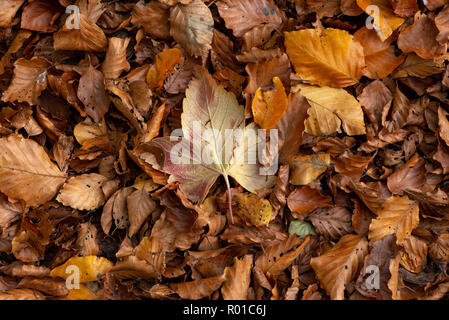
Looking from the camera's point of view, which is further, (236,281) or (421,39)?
(421,39)

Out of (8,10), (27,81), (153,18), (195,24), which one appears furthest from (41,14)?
(195,24)

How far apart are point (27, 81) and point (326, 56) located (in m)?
0.81

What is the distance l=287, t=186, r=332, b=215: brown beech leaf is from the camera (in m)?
1.12

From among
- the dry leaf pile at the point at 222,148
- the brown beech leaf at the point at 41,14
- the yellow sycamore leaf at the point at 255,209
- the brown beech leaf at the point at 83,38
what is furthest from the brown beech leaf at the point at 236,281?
the brown beech leaf at the point at 41,14

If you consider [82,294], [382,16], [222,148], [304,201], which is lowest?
[82,294]

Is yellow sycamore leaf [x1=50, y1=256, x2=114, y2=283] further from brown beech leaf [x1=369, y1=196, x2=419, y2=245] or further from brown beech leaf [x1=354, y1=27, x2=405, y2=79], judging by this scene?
brown beech leaf [x1=354, y1=27, x2=405, y2=79]

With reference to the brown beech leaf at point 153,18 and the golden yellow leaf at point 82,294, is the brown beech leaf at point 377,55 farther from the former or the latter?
the golden yellow leaf at point 82,294

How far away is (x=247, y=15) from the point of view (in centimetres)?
118

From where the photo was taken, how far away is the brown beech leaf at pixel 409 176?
114 cm

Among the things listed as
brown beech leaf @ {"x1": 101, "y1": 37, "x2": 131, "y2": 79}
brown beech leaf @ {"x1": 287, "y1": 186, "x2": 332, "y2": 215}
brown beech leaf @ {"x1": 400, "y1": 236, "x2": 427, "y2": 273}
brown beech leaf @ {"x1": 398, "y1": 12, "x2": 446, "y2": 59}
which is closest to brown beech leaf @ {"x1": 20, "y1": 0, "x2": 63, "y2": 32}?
brown beech leaf @ {"x1": 101, "y1": 37, "x2": 131, "y2": 79}

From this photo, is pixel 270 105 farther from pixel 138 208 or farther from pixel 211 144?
pixel 138 208

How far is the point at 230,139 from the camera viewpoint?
112cm

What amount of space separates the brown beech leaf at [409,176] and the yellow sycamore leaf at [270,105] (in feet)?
1.12

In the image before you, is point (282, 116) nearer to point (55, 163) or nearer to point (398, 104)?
point (398, 104)
